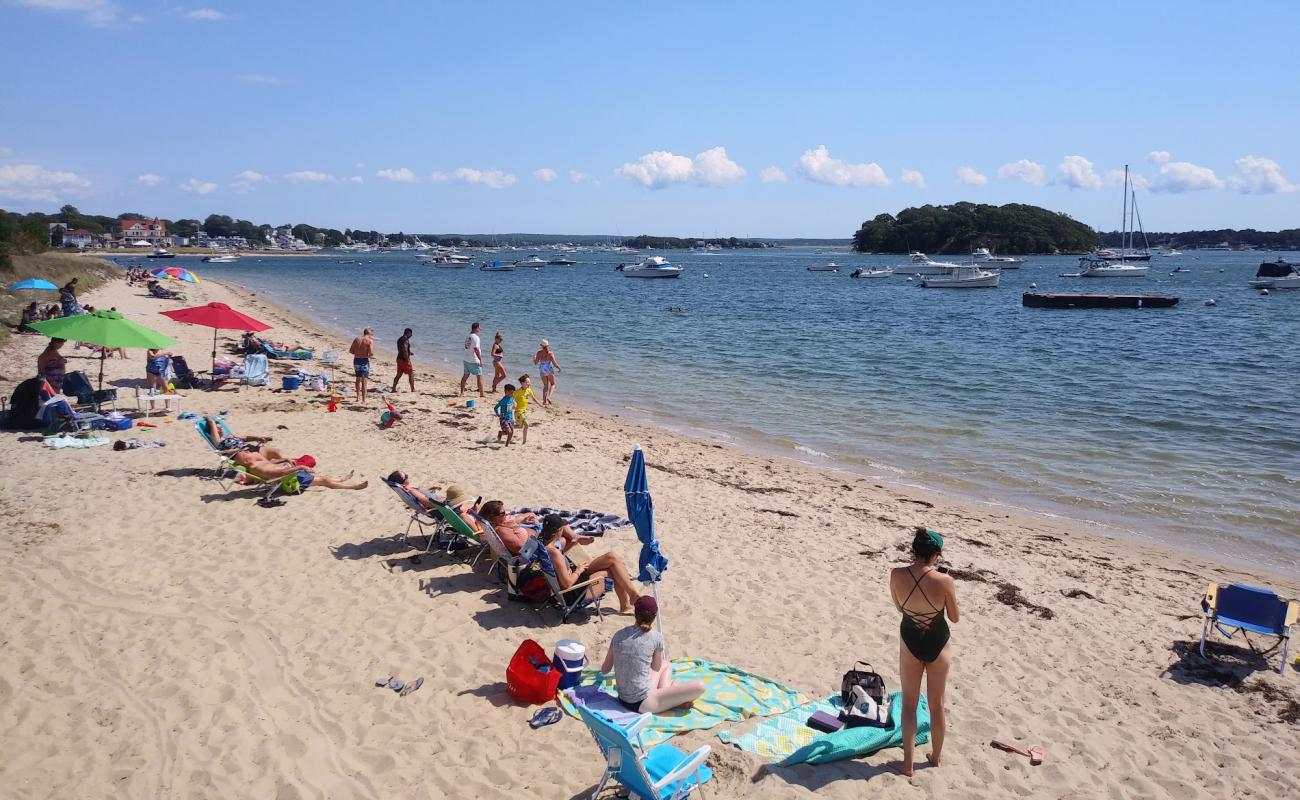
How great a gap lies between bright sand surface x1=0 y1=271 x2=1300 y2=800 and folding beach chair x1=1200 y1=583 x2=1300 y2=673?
0.33 m

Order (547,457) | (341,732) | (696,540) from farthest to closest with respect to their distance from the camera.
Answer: (547,457) → (696,540) → (341,732)

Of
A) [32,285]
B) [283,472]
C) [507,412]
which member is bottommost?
[283,472]

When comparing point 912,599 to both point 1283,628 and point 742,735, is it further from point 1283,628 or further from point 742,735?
point 1283,628

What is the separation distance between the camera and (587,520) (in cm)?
929

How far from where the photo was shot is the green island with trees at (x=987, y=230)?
146875 millimetres

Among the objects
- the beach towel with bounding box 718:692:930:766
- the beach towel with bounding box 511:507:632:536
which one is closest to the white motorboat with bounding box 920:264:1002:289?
the beach towel with bounding box 511:507:632:536

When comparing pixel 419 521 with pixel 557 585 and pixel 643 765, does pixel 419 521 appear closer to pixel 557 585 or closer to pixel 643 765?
pixel 557 585

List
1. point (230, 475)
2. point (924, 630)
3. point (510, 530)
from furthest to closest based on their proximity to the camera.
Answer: point (230, 475) → point (510, 530) → point (924, 630)

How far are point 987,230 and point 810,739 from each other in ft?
517

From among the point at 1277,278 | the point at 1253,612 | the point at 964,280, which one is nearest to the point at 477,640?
the point at 1253,612

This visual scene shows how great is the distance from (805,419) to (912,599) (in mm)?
13073

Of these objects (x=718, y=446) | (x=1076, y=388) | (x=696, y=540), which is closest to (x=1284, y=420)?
(x=1076, y=388)

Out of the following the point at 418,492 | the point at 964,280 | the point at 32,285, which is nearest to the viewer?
the point at 418,492

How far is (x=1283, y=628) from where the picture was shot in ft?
21.4
